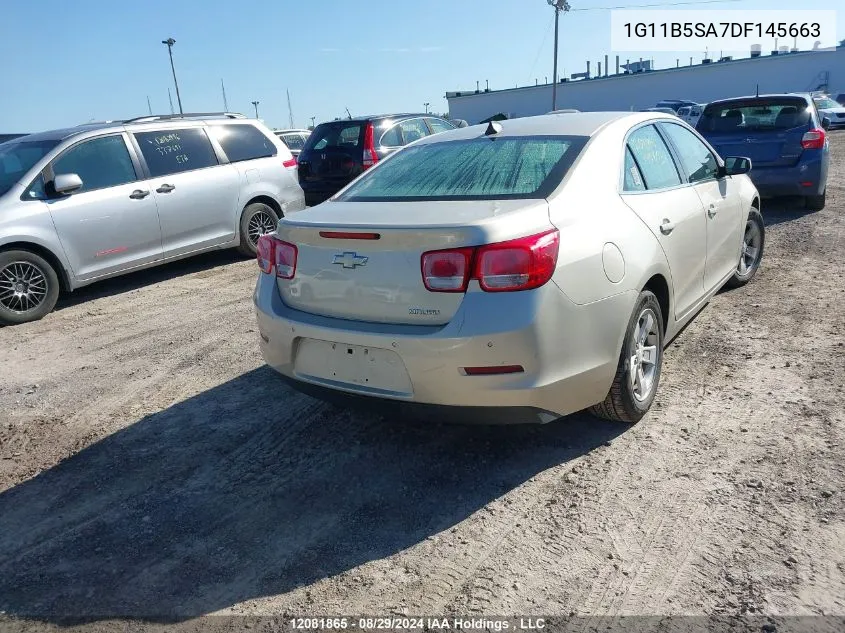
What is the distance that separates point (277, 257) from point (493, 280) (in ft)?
4.07

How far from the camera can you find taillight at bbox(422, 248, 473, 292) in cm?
283

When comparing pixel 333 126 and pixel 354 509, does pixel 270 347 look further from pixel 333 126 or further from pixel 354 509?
pixel 333 126

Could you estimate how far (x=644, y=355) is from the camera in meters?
3.69

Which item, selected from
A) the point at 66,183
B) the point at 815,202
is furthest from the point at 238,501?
the point at 815,202

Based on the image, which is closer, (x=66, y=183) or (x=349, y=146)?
(x=66, y=183)

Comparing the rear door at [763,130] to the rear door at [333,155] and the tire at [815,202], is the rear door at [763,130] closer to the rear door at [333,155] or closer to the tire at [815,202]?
the tire at [815,202]

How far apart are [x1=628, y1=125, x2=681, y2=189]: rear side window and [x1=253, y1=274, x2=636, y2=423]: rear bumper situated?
3.49ft

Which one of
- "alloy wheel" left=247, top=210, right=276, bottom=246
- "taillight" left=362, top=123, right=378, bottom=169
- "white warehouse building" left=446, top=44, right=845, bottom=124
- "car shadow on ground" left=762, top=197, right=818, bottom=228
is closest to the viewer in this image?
"alloy wheel" left=247, top=210, right=276, bottom=246

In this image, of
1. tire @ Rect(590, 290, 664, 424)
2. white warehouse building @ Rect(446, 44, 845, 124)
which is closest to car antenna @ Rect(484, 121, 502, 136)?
tire @ Rect(590, 290, 664, 424)

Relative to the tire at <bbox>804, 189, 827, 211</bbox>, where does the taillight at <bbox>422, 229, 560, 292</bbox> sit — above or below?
above

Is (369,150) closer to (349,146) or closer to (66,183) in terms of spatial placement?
(349,146)

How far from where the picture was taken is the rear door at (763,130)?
346 inches

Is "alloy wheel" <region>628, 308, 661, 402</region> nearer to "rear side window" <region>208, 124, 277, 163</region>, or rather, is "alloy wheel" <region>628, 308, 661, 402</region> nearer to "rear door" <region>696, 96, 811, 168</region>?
"rear side window" <region>208, 124, 277, 163</region>

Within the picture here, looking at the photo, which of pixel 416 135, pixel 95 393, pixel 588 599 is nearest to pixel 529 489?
pixel 588 599
